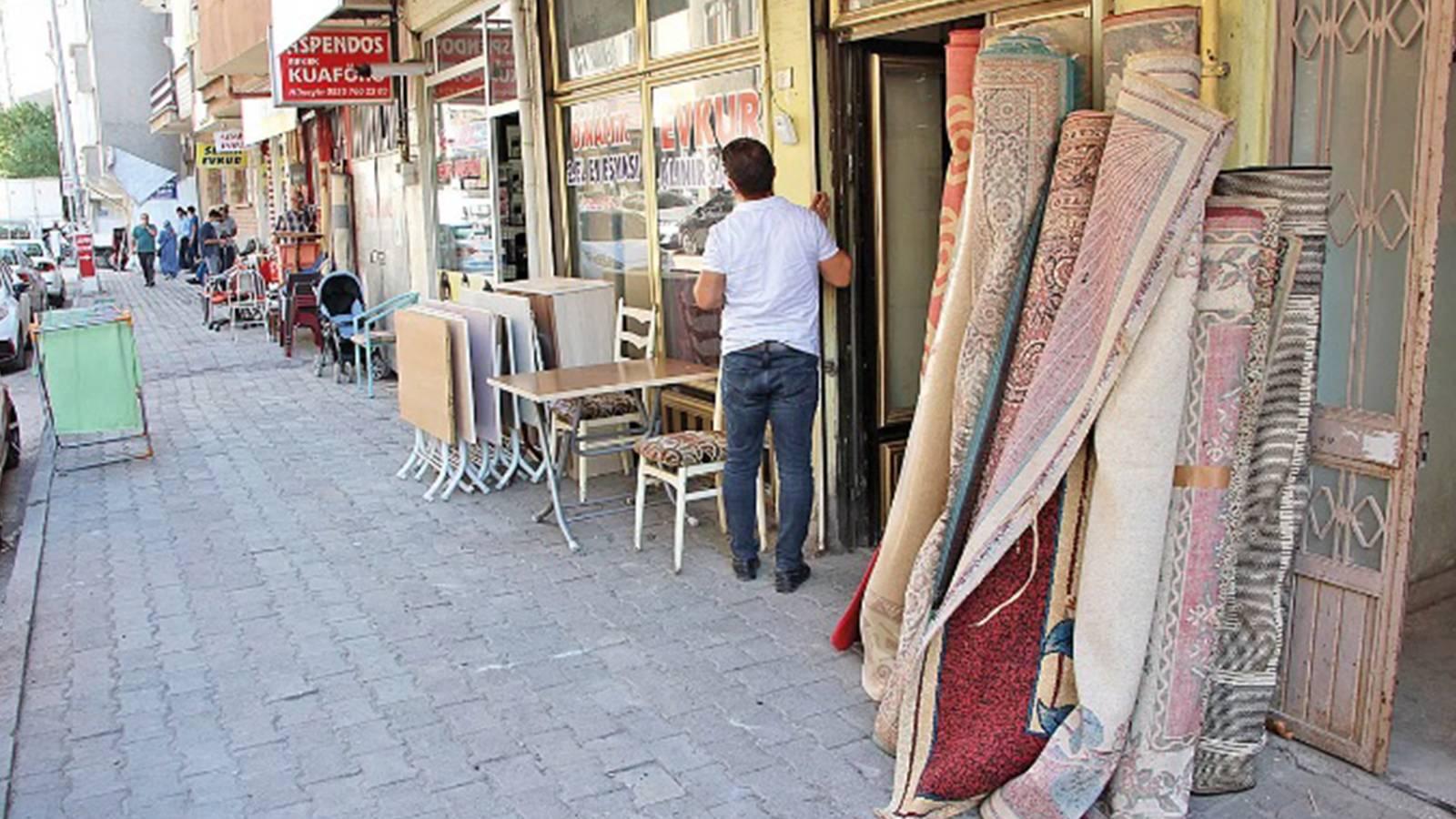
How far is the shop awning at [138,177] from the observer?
108 ft

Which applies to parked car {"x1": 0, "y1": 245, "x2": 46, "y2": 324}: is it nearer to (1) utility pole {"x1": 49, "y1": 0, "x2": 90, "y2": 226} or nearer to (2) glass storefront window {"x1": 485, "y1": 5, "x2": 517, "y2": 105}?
(2) glass storefront window {"x1": 485, "y1": 5, "x2": 517, "y2": 105}

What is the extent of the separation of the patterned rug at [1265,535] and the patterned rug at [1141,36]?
1.33 feet

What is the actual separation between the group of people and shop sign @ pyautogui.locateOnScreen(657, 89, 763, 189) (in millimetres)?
15969

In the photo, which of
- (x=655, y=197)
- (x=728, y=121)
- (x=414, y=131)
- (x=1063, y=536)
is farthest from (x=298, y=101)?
(x=1063, y=536)

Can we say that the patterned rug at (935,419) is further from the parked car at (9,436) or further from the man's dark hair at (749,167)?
the parked car at (9,436)

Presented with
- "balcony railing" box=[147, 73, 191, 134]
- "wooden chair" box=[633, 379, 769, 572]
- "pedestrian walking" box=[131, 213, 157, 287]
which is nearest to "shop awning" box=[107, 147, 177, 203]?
"balcony railing" box=[147, 73, 191, 134]

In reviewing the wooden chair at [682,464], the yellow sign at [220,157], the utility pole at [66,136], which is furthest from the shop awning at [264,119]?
the utility pole at [66,136]

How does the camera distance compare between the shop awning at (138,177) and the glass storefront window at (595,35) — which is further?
the shop awning at (138,177)

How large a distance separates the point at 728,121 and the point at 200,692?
3452 millimetres

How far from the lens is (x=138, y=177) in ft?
110

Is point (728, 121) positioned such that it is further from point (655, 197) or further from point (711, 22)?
point (655, 197)

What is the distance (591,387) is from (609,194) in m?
1.99

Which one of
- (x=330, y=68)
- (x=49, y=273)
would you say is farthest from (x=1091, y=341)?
(x=49, y=273)

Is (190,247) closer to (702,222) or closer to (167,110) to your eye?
(167,110)
